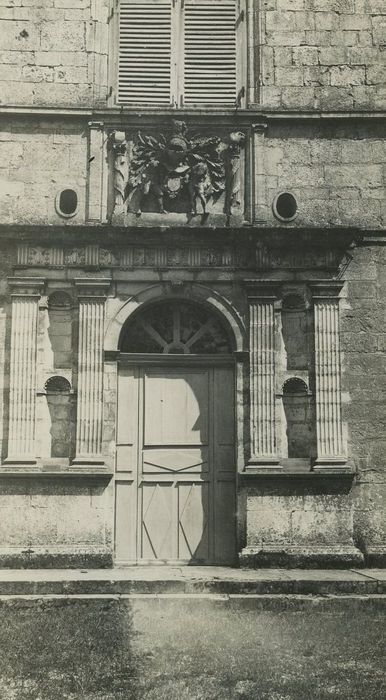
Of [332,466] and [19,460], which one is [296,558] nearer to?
[332,466]

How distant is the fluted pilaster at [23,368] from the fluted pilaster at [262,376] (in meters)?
2.46

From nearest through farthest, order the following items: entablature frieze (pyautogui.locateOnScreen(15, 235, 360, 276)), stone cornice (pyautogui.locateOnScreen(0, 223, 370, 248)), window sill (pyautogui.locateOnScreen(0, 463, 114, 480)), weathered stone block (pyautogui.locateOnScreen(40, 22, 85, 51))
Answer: window sill (pyautogui.locateOnScreen(0, 463, 114, 480)) → stone cornice (pyautogui.locateOnScreen(0, 223, 370, 248)) → entablature frieze (pyautogui.locateOnScreen(15, 235, 360, 276)) → weathered stone block (pyautogui.locateOnScreen(40, 22, 85, 51))

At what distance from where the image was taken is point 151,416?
32.1ft

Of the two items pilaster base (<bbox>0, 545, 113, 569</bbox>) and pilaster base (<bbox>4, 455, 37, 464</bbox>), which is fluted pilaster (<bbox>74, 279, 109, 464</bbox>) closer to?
pilaster base (<bbox>4, 455, 37, 464</bbox>)

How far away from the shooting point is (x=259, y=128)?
33.2ft

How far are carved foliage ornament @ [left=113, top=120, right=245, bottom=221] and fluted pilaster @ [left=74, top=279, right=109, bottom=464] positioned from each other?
43.8 inches

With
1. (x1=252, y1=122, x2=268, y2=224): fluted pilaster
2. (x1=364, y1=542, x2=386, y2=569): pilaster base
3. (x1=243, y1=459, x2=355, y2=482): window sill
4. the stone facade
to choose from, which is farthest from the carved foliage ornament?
(x1=364, y1=542, x2=386, y2=569): pilaster base

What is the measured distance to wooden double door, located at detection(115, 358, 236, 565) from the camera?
9.62 metres

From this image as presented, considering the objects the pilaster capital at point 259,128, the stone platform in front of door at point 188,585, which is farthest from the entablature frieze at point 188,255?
the stone platform in front of door at point 188,585

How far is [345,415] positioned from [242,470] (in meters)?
1.35

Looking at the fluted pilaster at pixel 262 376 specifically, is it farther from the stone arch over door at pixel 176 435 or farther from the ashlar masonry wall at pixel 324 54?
the ashlar masonry wall at pixel 324 54

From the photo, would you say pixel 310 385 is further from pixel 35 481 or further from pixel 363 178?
pixel 35 481

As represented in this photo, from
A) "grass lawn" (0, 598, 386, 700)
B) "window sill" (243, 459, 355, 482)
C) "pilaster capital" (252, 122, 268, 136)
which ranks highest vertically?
"pilaster capital" (252, 122, 268, 136)

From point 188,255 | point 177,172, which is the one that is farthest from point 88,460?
point 177,172
